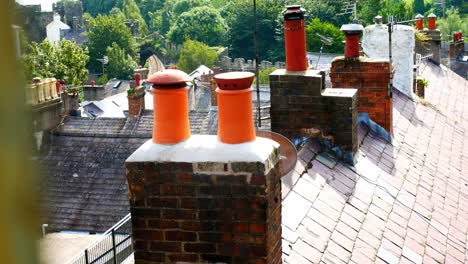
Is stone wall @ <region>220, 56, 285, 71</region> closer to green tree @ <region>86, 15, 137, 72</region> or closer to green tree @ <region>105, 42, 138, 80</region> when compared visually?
green tree @ <region>105, 42, 138, 80</region>

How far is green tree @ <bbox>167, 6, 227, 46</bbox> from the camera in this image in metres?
72.5

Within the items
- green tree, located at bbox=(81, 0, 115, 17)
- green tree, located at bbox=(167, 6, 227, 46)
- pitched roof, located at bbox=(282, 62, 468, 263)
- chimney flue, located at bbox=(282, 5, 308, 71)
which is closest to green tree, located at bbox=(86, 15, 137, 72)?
green tree, located at bbox=(167, 6, 227, 46)

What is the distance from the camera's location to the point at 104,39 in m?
66.9

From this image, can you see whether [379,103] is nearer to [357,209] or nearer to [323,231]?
[357,209]

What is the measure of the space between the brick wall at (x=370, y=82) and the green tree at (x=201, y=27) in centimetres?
6255

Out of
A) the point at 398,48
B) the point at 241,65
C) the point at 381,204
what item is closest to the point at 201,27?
the point at 241,65

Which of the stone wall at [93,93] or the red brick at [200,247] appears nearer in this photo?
the red brick at [200,247]

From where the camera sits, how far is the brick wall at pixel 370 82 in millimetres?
9422

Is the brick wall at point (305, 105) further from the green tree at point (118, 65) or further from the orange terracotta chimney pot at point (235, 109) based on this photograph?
the green tree at point (118, 65)

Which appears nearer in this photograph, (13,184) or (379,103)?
(13,184)

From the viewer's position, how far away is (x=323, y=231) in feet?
18.4

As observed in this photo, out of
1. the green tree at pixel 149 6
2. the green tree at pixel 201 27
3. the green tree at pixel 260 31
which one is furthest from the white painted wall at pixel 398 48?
the green tree at pixel 149 6

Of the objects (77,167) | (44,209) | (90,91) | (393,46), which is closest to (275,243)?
(44,209)

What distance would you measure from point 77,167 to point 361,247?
50.8 ft
